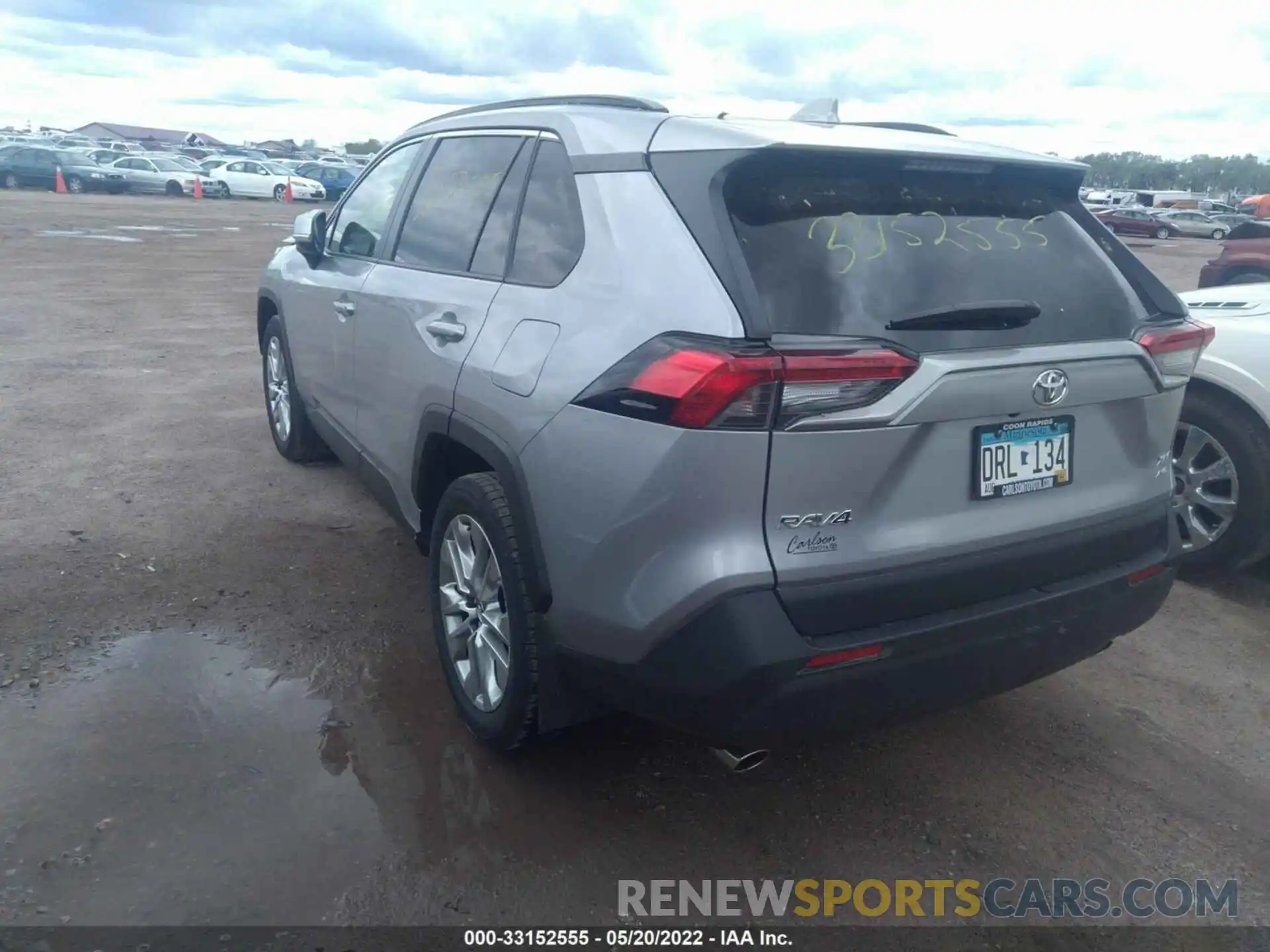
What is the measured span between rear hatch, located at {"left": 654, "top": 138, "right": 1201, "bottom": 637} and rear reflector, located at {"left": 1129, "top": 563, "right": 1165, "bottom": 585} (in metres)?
0.03

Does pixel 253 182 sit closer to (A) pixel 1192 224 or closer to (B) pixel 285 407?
(B) pixel 285 407

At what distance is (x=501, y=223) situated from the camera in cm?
346

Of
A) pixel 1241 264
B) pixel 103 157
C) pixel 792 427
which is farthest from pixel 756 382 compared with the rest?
pixel 103 157

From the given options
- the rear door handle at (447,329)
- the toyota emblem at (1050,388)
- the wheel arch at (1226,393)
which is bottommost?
the wheel arch at (1226,393)

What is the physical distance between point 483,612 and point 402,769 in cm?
55

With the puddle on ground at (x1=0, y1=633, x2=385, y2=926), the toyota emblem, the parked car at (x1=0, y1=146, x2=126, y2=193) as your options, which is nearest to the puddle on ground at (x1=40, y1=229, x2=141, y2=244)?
the parked car at (x1=0, y1=146, x2=126, y2=193)

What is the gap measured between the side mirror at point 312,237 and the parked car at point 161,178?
35.9m

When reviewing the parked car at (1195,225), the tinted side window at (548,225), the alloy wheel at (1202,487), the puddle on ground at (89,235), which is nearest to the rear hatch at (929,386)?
the tinted side window at (548,225)

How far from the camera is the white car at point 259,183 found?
38094 millimetres

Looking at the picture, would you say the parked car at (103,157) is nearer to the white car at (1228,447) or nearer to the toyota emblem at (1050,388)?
the white car at (1228,447)

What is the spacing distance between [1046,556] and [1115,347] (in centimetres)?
62

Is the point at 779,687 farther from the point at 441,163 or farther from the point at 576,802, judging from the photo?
the point at 441,163

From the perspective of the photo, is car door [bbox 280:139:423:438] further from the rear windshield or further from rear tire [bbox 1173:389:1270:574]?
rear tire [bbox 1173:389:1270:574]

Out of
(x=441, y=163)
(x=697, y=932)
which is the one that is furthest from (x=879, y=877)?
(x=441, y=163)
